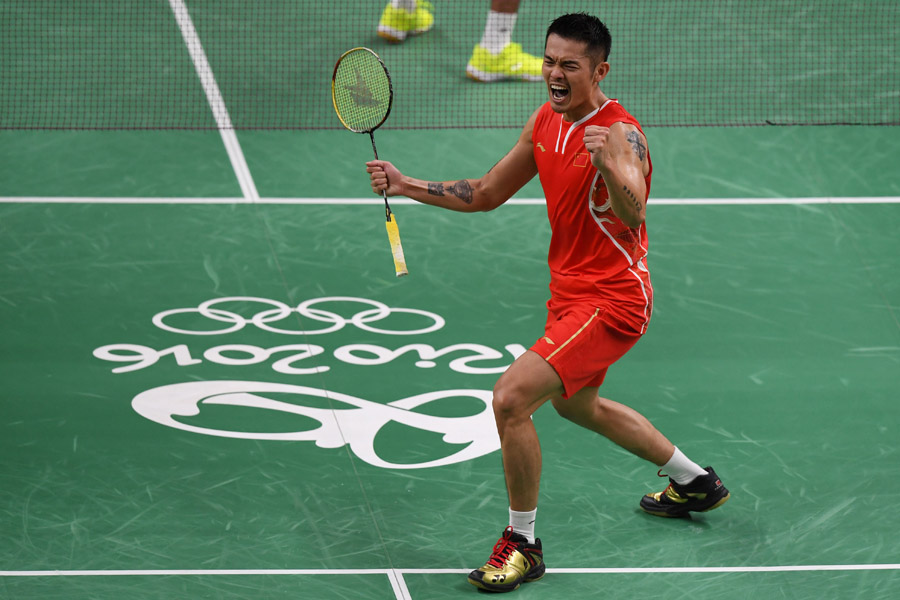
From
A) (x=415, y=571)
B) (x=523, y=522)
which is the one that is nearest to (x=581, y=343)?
(x=523, y=522)

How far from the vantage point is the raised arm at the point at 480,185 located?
202 inches

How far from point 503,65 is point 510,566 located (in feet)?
22.1

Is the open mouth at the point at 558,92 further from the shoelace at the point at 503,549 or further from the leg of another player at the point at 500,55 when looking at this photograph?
the leg of another player at the point at 500,55

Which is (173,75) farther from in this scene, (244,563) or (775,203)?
(244,563)

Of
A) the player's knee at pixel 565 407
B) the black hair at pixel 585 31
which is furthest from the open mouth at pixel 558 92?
the player's knee at pixel 565 407

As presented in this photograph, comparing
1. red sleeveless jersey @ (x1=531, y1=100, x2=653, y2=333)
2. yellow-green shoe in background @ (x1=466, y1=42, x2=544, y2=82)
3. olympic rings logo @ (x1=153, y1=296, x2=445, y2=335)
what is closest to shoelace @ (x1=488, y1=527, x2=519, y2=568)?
red sleeveless jersey @ (x1=531, y1=100, x2=653, y2=333)

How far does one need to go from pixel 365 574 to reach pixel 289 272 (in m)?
3.16

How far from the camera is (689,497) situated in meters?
5.34

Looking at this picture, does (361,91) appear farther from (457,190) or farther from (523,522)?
(523,522)

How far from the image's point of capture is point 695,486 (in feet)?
17.4

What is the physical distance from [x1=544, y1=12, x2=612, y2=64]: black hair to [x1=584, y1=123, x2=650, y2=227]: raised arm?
0.30 metres

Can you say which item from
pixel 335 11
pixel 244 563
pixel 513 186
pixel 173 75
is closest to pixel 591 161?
pixel 513 186

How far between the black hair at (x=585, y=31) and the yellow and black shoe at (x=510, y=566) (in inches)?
75.5

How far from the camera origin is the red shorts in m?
4.71
